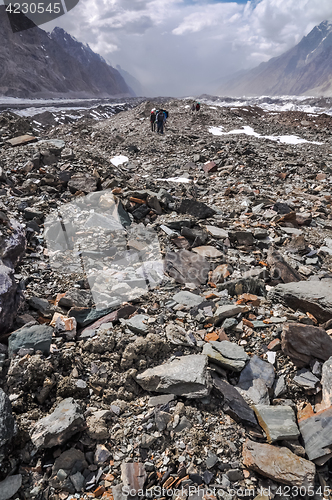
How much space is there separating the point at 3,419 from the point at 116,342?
3.71ft

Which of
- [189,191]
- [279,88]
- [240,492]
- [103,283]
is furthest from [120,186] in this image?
[279,88]

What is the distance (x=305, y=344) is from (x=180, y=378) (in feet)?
4.19

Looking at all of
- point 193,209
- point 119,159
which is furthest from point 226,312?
point 119,159

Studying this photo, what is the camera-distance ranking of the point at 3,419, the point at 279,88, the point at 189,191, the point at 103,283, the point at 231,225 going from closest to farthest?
the point at 3,419 < the point at 103,283 < the point at 231,225 < the point at 189,191 < the point at 279,88

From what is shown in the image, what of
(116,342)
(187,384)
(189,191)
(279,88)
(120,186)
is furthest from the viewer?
(279,88)

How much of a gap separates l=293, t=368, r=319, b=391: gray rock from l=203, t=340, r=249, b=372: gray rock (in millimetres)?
471

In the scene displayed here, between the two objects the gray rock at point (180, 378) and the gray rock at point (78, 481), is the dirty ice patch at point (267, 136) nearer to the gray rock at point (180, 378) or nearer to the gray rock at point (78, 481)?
the gray rock at point (180, 378)

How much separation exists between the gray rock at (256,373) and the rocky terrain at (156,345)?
0.01 m

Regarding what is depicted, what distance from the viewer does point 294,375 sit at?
104 inches

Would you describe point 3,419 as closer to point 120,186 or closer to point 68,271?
point 68,271

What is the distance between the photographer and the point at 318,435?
6.97 feet

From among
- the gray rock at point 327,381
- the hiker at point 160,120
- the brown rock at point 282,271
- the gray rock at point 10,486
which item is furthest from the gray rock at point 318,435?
the hiker at point 160,120

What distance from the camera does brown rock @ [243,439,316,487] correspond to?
193 cm

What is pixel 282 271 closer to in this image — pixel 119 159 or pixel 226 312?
pixel 226 312
